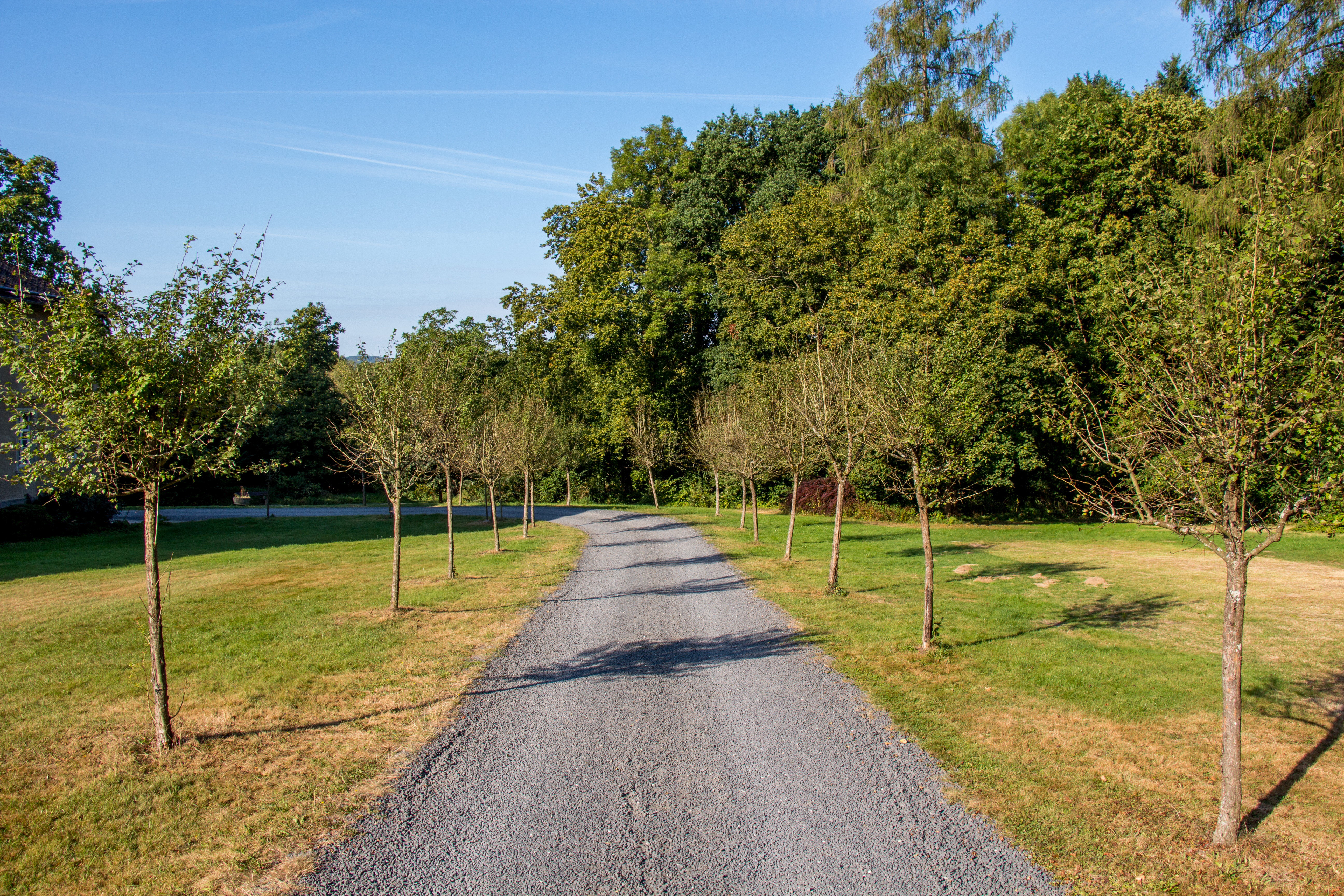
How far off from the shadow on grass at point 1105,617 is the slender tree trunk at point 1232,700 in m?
5.33

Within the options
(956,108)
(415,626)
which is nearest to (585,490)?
(956,108)

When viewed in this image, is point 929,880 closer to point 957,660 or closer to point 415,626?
point 957,660

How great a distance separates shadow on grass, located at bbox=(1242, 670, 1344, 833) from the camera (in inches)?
240

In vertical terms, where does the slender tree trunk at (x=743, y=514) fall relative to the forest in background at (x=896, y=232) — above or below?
below

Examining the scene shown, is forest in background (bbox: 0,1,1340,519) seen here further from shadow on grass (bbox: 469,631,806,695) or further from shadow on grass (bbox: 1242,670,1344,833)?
shadow on grass (bbox: 1242,670,1344,833)

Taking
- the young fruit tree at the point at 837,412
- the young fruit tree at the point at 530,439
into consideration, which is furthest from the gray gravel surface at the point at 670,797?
the young fruit tree at the point at 530,439

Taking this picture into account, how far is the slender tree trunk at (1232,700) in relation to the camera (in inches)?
219

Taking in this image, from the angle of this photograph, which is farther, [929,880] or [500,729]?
[500,729]

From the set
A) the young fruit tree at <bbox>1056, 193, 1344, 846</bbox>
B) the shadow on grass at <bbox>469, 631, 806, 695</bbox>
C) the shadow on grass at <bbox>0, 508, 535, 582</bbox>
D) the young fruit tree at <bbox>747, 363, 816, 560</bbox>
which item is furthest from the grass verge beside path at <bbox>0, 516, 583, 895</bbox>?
the young fruit tree at <bbox>1056, 193, 1344, 846</bbox>

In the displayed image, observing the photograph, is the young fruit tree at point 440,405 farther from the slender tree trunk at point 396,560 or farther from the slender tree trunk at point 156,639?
Result: the slender tree trunk at point 156,639

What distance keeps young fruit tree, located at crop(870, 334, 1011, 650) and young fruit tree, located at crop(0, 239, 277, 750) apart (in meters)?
8.45

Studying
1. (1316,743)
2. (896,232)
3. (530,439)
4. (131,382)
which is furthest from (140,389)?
(896,232)

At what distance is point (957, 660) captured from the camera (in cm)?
1030

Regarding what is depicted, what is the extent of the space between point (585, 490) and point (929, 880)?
45342 mm
